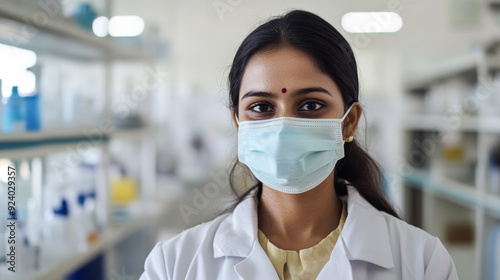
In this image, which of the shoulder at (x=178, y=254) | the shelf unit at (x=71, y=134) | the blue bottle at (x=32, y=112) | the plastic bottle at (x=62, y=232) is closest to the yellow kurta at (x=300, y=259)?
the shoulder at (x=178, y=254)

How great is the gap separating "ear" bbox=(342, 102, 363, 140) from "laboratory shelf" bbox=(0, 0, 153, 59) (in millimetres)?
1053

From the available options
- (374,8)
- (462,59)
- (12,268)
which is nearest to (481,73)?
(462,59)

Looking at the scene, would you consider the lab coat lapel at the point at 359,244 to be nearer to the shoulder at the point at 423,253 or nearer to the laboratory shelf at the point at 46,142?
the shoulder at the point at 423,253

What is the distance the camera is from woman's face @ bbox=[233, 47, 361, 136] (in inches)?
41.6

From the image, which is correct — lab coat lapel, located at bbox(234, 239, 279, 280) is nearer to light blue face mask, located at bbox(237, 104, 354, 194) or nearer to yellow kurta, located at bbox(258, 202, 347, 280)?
yellow kurta, located at bbox(258, 202, 347, 280)

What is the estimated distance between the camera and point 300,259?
3.63 ft

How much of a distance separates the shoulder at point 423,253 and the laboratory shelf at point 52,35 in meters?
1.29

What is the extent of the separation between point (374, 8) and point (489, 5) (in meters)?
1.03

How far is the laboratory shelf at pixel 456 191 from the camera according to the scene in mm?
2803

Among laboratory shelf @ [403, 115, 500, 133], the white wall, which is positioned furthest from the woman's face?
the white wall

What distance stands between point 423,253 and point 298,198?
1.02 feet

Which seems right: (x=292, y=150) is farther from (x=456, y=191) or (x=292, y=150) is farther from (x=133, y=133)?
(x=456, y=191)

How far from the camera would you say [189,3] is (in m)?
4.58

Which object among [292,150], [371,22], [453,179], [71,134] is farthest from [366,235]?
[371,22]
